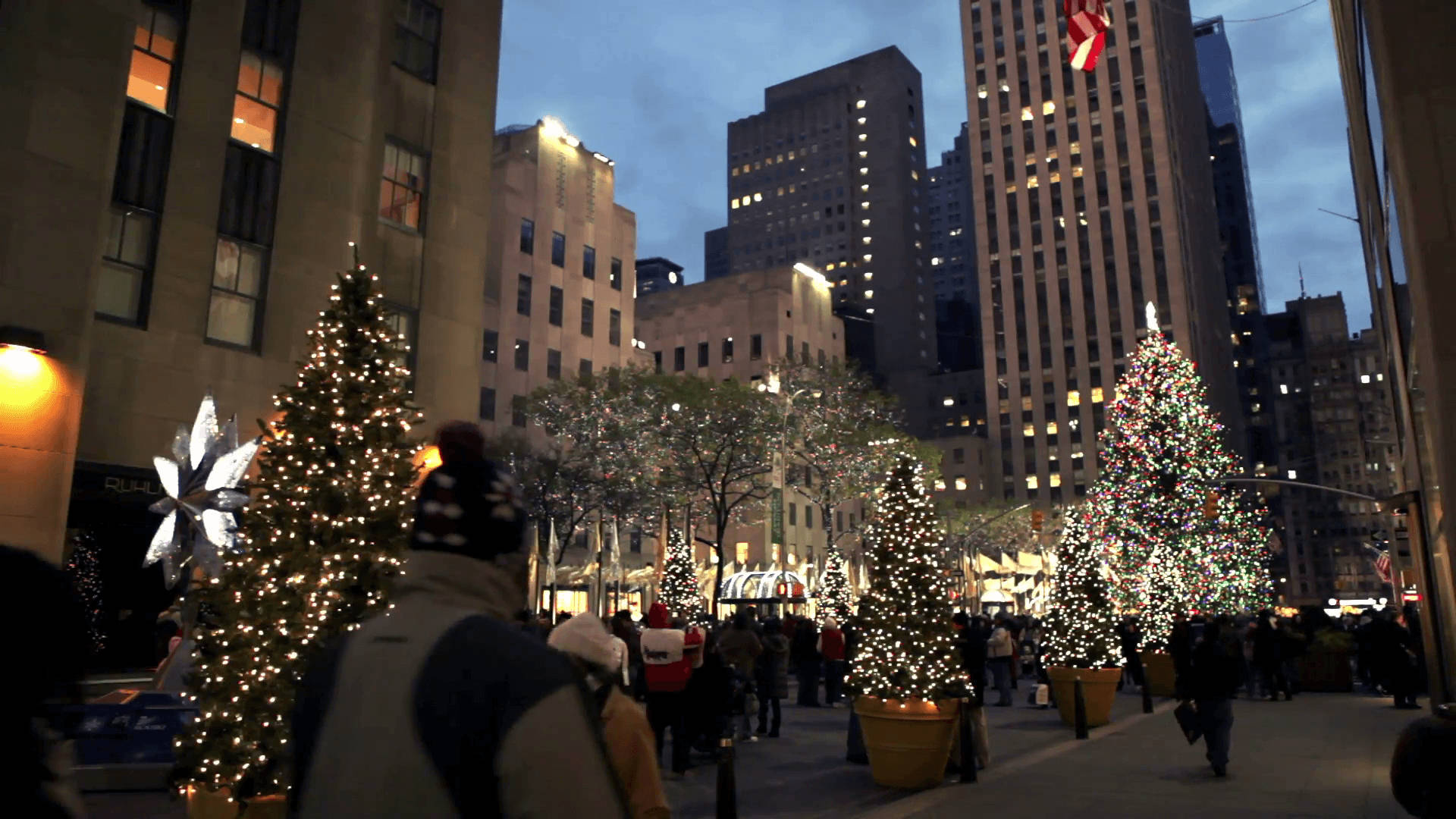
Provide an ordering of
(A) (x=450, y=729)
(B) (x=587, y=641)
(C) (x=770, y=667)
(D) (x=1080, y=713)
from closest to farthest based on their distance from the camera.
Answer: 1. (A) (x=450, y=729)
2. (B) (x=587, y=641)
3. (D) (x=1080, y=713)
4. (C) (x=770, y=667)

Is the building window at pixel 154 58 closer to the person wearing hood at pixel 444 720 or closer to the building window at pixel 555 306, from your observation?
the person wearing hood at pixel 444 720

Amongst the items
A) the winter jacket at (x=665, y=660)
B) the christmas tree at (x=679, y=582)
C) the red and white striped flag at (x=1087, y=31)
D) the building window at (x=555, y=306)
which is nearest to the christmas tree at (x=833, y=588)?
the christmas tree at (x=679, y=582)

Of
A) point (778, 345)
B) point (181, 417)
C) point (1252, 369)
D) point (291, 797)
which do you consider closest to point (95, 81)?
point (181, 417)

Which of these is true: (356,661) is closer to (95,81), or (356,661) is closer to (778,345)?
(95,81)

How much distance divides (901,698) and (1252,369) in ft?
581

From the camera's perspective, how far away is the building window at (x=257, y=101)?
20.1 m

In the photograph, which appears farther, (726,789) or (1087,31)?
(1087,31)

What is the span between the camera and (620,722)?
5422 mm

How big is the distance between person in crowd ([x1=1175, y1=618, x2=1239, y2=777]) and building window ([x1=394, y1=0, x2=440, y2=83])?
21.4 m

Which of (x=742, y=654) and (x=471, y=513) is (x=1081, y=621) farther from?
(x=471, y=513)

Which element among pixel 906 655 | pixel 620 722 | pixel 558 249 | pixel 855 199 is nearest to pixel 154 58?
pixel 906 655

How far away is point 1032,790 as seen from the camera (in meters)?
11.5

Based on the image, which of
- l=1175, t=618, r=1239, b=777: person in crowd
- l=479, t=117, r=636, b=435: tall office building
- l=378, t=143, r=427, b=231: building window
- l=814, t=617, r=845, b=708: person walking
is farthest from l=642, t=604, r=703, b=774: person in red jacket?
l=479, t=117, r=636, b=435: tall office building

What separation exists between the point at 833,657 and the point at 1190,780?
1097 cm
